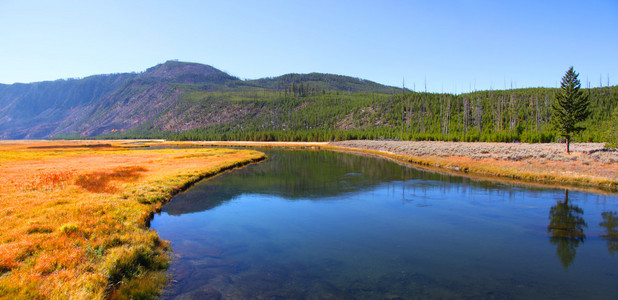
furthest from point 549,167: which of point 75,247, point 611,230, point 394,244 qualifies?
point 75,247

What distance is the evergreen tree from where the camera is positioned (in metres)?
43.6

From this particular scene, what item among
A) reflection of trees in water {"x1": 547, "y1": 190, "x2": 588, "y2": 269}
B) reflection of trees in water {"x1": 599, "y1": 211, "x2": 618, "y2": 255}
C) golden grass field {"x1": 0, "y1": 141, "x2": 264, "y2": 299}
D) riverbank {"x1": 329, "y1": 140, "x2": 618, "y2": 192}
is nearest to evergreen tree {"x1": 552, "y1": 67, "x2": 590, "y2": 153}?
riverbank {"x1": 329, "y1": 140, "x2": 618, "y2": 192}

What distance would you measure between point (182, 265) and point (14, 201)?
509 inches

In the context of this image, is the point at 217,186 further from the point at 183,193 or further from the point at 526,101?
the point at 526,101

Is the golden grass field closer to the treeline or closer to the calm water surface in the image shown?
the calm water surface

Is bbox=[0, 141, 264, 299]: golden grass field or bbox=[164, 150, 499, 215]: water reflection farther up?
bbox=[0, 141, 264, 299]: golden grass field

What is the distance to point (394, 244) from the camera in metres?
17.9

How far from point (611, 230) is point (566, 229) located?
2299 millimetres

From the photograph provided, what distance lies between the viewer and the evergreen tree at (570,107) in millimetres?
43625

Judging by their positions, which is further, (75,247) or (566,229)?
(566,229)

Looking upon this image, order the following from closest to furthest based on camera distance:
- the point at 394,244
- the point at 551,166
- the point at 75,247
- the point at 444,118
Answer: the point at 75,247
the point at 394,244
the point at 551,166
the point at 444,118

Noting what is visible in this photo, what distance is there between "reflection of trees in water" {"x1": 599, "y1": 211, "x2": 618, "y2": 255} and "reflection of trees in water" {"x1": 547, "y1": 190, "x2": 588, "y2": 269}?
1.01 metres

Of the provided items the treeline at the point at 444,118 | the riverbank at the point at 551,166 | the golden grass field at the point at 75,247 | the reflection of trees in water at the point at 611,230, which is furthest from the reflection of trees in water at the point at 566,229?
the treeline at the point at 444,118

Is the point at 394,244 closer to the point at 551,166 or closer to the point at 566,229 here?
the point at 566,229
